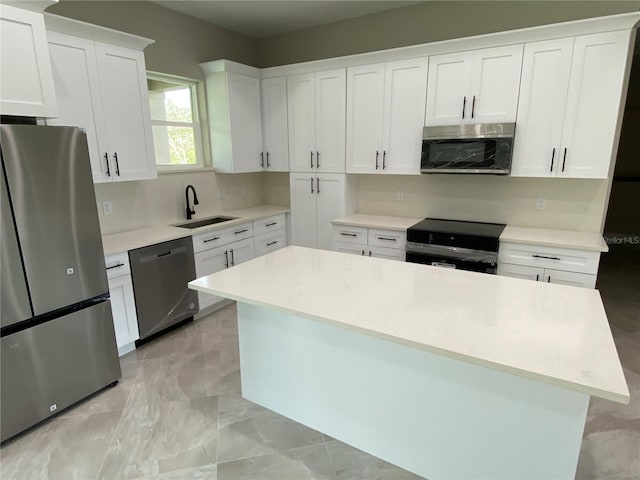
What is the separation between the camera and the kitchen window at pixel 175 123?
372 centimetres

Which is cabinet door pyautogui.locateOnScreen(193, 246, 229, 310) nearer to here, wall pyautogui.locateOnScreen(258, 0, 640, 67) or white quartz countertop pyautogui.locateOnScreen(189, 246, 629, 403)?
white quartz countertop pyautogui.locateOnScreen(189, 246, 629, 403)

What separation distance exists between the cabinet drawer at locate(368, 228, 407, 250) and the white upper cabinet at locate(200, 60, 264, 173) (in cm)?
167

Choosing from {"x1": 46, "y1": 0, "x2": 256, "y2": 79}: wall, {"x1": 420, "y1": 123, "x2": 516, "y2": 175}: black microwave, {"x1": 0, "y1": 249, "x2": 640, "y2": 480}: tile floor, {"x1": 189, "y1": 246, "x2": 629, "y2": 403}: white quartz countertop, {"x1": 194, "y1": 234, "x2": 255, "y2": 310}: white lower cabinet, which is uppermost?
{"x1": 46, "y1": 0, "x2": 256, "y2": 79}: wall

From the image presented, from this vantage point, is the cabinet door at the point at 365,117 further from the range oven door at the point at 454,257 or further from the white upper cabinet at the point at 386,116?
the range oven door at the point at 454,257

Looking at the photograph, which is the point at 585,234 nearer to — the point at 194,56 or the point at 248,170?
the point at 248,170

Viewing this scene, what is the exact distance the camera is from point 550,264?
114 inches

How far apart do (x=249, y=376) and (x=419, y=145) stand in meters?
2.53

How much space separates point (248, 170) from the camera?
4.25 metres

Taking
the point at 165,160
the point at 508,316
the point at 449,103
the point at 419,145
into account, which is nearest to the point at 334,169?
the point at 419,145

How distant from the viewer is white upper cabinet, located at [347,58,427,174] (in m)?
3.41

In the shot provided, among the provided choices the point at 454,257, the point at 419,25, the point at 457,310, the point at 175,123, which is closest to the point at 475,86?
the point at 419,25

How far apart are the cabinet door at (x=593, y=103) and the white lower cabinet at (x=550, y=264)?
643 millimetres

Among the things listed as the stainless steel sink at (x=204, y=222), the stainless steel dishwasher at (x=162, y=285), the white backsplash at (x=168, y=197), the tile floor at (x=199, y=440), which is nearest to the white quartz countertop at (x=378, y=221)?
the stainless steel sink at (x=204, y=222)

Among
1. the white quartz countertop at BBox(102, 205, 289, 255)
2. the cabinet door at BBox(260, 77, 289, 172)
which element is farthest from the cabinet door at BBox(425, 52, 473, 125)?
the white quartz countertop at BBox(102, 205, 289, 255)
